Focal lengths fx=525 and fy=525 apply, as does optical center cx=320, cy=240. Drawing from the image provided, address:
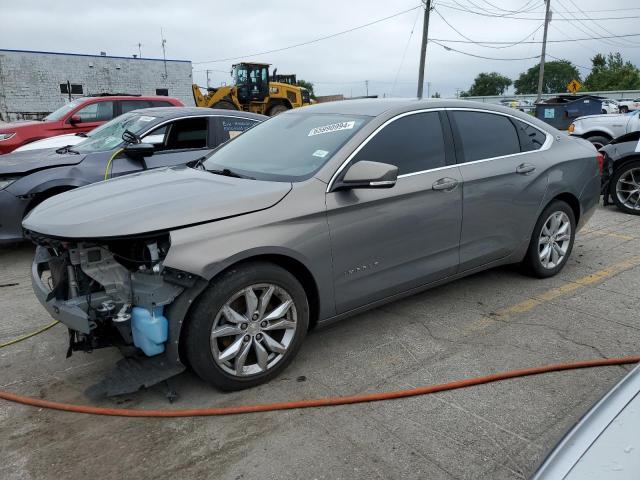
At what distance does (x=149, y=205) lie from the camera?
2.92m

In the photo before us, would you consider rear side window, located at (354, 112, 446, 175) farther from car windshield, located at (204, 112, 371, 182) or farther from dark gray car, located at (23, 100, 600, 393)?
car windshield, located at (204, 112, 371, 182)

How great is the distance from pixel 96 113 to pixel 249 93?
13069mm

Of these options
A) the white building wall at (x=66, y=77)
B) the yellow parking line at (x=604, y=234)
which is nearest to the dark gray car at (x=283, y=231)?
the yellow parking line at (x=604, y=234)

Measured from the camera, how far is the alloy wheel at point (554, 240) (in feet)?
15.2

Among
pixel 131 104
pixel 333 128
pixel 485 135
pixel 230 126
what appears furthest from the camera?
pixel 131 104

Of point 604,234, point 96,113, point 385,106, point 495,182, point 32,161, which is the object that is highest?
point 96,113

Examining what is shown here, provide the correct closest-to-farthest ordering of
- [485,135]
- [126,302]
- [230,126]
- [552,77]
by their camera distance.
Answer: [126,302]
[485,135]
[230,126]
[552,77]

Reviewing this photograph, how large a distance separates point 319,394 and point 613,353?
6.48 ft

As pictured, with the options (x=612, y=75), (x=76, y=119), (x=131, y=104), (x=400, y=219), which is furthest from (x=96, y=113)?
(x=612, y=75)

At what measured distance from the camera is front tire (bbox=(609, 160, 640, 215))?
7434mm

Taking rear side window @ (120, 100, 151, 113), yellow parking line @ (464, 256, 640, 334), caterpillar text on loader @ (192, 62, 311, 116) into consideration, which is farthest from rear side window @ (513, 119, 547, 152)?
caterpillar text on loader @ (192, 62, 311, 116)

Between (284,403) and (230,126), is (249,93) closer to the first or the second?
(230,126)

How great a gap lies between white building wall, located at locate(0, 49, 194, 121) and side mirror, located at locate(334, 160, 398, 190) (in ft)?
122

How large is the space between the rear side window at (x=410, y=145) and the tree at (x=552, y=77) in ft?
330
